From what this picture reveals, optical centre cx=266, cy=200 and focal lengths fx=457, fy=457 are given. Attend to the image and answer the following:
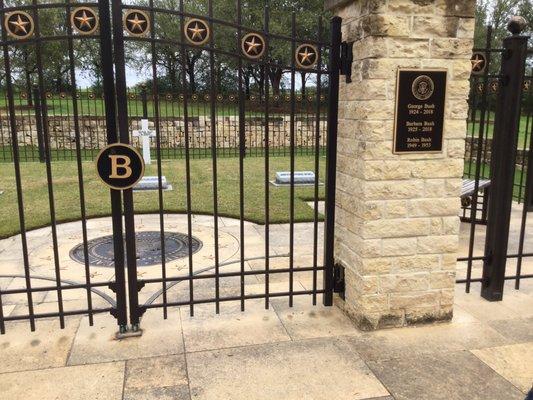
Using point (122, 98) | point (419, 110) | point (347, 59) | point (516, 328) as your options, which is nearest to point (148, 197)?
point (122, 98)

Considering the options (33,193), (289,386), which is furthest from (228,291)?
(33,193)

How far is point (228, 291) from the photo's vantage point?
14.6ft

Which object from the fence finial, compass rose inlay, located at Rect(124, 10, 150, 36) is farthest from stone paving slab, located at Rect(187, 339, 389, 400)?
the fence finial

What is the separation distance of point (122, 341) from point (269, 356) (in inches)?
44.7

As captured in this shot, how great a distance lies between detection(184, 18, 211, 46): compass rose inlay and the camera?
3.27 meters

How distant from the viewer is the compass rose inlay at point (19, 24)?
303 centimetres

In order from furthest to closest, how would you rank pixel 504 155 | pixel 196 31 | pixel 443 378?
pixel 504 155 < pixel 196 31 < pixel 443 378

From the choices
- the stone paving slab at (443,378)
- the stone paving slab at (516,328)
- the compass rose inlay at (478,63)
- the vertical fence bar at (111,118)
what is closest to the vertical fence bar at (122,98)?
the vertical fence bar at (111,118)

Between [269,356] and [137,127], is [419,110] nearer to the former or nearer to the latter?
[269,356]

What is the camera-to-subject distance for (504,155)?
3988mm

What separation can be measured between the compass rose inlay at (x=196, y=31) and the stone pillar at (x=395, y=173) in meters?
1.14

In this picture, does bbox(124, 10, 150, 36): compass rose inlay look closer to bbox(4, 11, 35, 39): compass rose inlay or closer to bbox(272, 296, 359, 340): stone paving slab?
bbox(4, 11, 35, 39): compass rose inlay

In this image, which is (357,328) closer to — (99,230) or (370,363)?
(370,363)

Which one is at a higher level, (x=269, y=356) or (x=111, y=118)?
(x=111, y=118)
